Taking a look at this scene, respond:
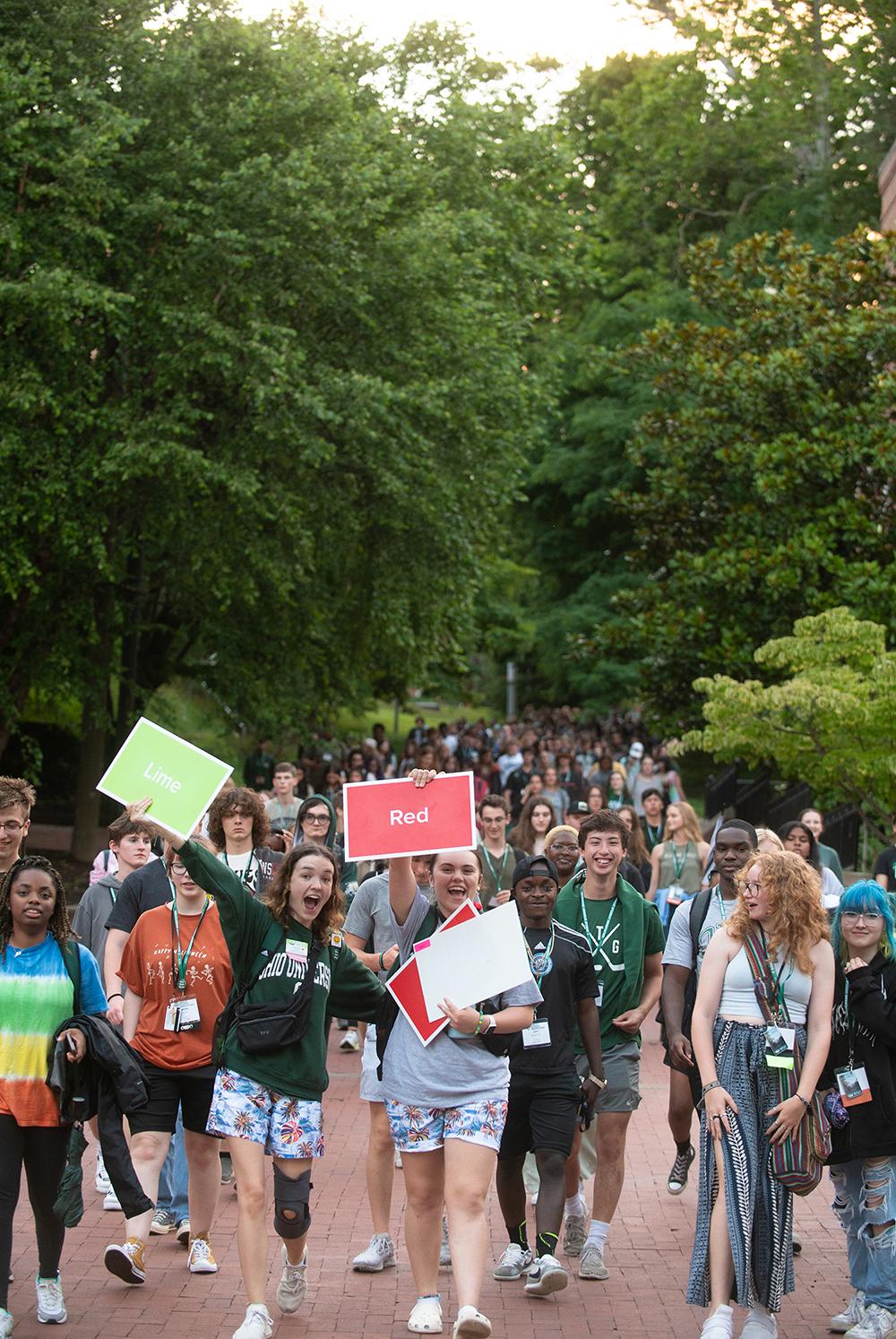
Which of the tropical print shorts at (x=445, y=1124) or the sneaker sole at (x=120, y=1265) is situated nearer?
the tropical print shorts at (x=445, y=1124)

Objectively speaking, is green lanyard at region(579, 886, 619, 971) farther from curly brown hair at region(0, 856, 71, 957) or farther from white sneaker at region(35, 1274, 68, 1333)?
white sneaker at region(35, 1274, 68, 1333)

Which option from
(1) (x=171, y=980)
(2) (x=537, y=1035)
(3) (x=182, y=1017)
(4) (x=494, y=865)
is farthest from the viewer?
(4) (x=494, y=865)

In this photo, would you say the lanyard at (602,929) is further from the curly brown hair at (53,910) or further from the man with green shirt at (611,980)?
the curly brown hair at (53,910)

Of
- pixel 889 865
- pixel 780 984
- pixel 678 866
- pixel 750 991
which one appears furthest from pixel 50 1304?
pixel 678 866

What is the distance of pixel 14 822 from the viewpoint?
689 cm

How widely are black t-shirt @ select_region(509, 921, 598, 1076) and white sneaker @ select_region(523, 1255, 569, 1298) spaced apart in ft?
2.41

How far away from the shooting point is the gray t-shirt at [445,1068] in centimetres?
621

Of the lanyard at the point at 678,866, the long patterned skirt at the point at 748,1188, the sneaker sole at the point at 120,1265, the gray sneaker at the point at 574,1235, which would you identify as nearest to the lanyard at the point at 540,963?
the long patterned skirt at the point at 748,1188

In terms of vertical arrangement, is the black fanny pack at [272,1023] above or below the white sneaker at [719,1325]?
above

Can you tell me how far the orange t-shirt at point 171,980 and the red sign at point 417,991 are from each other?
1.01m

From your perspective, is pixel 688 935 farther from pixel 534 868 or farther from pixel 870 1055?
pixel 870 1055

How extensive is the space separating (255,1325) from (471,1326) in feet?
2.73

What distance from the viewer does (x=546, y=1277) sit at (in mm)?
6598

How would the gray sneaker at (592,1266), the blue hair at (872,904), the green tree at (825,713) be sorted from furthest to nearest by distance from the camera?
the green tree at (825,713), the gray sneaker at (592,1266), the blue hair at (872,904)
